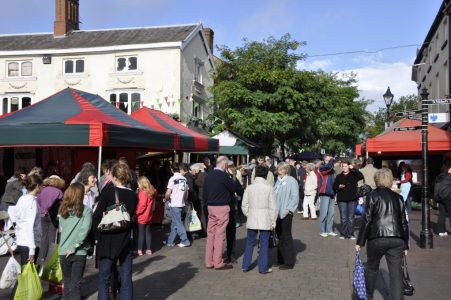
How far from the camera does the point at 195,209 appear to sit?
1216 cm

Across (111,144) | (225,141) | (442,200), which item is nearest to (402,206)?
(111,144)

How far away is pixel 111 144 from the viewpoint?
9602 millimetres

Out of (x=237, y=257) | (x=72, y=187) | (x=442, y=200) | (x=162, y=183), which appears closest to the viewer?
(x=72, y=187)

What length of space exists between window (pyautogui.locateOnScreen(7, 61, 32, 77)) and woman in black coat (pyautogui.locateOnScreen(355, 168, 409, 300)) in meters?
26.2

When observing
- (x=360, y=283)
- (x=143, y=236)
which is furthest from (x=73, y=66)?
(x=360, y=283)

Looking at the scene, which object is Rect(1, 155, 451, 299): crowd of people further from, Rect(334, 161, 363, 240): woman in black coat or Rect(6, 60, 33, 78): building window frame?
Rect(6, 60, 33, 78): building window frame

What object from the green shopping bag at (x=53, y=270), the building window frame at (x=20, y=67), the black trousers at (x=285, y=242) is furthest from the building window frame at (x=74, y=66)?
the green shopping bag at (x=53, y=270)

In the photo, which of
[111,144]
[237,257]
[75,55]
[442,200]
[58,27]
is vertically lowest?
[237,257]

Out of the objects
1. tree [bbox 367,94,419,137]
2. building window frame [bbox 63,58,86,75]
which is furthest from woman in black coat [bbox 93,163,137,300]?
tree [bbox 367,94,419,137]

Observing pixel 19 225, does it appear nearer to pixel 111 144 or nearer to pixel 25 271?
pixel 25 271

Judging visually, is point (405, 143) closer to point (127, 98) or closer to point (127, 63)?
point (127, 98)

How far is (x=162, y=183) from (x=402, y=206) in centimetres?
959

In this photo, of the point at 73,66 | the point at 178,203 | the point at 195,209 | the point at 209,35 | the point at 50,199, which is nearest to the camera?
the point at 50,199

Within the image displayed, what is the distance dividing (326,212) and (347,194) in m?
0.80
